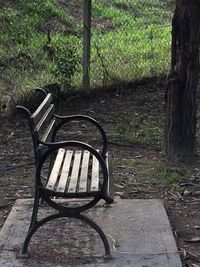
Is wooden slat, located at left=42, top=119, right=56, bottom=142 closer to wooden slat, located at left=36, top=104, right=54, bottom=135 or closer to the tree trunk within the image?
wooden slat, located at left=36, top=104, right=54, bottom=135

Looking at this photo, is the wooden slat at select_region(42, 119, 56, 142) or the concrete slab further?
the wooden slat at select_region(42, 119, 56, 142)

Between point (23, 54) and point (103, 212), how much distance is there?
5905 millimetres

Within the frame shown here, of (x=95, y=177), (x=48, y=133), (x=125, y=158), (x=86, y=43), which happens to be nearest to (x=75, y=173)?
(x=95, y=177)

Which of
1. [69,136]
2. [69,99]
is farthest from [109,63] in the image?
[69,136]

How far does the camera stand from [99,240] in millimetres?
4391

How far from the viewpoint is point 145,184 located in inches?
223

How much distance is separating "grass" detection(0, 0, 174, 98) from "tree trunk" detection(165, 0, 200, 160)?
2.64 meters

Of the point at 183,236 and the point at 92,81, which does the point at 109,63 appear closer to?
the point at 92,81

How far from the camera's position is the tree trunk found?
19.9ft

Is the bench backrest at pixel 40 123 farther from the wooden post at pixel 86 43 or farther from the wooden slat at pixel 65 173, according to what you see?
the wooden post at pixel 86 43

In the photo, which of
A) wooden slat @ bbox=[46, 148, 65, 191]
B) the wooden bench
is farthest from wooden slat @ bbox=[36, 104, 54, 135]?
wooden slat @ bbox=[46, 148, 65, 191]

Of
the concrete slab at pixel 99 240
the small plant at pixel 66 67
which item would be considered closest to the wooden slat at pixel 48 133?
the concrete slab at pixel 99 240

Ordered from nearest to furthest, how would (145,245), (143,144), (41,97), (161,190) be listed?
(145,245) < (161,190) < (143,144) < (41,97)

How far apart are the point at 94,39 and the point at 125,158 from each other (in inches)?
219
